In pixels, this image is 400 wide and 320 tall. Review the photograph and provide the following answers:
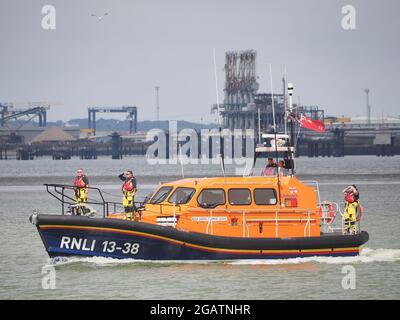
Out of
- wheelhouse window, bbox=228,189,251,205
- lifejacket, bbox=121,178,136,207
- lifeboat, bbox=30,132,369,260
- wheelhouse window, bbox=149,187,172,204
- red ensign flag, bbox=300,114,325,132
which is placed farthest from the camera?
lifejacket, bbox=121,178,136,207

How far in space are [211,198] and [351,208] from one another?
361 centimetres

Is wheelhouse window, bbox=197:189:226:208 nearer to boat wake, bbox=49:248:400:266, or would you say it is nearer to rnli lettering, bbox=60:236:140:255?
boat wake, bbox=49:248:400:266

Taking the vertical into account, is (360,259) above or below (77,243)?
below

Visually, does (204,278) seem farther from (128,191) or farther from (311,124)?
(311,124)

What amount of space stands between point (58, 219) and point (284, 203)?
5.47m

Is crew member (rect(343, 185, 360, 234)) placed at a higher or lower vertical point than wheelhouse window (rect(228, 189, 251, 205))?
lower

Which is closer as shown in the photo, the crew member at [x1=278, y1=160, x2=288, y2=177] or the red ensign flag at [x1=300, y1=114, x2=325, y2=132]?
the red ensign flag at [x1=300, y1=114, x2=325, y2=132]

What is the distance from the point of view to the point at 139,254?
81.8 ft

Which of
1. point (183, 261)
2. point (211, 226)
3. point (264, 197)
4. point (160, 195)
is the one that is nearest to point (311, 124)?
point (264, 197)

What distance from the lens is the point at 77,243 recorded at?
24.7 metres

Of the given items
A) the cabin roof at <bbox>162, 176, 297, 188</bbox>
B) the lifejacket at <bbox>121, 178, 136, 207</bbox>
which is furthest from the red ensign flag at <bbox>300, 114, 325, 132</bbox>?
the lifejacket at <bbox>121, 178, 136, 207</bbox>

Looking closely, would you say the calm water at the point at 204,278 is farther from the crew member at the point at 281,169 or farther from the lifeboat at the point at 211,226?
the crew member at the point at 281,169

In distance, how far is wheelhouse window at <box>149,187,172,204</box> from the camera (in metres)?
25.8

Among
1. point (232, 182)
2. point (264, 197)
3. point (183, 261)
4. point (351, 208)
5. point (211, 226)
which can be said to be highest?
point (232, 182)
